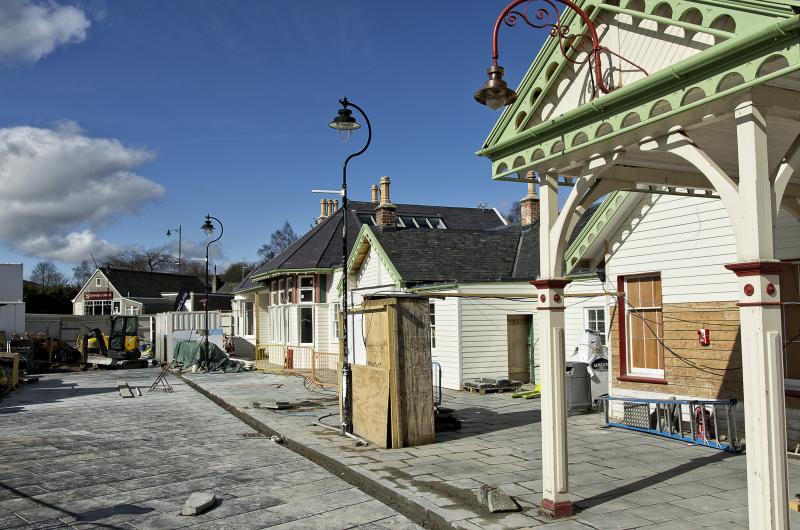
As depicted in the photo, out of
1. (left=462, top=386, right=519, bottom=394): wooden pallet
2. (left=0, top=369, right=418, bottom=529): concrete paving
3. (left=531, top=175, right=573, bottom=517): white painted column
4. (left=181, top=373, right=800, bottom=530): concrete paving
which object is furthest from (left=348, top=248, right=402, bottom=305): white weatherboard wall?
(left=531, top=175, right=573, bottom=517): white painted column

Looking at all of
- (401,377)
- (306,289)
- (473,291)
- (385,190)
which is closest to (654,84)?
(401,377)

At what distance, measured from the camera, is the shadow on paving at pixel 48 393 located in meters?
17.6

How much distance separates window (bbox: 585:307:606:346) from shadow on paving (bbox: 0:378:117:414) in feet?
46.9

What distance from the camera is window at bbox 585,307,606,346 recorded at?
16.2 meters

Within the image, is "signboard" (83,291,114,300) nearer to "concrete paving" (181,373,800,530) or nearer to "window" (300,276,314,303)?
"window" (300,276,314,303)

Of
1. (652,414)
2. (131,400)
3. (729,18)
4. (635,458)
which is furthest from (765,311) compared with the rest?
(131,400)

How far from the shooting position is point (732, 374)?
10.3 metres

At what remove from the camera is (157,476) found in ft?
30.4

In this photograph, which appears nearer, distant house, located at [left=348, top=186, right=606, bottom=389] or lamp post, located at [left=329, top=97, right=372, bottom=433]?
lamp post, located at [left=329, top=97, right=372, bottom=433]

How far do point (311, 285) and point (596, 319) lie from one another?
509 inches

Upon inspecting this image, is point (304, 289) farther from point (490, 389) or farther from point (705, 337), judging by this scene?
point (705, 337)

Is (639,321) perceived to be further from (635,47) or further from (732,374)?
(635,47)

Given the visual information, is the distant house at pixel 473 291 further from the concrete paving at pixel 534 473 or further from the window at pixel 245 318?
the window at pixel 245 318

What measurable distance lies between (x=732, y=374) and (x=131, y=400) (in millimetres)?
15442
